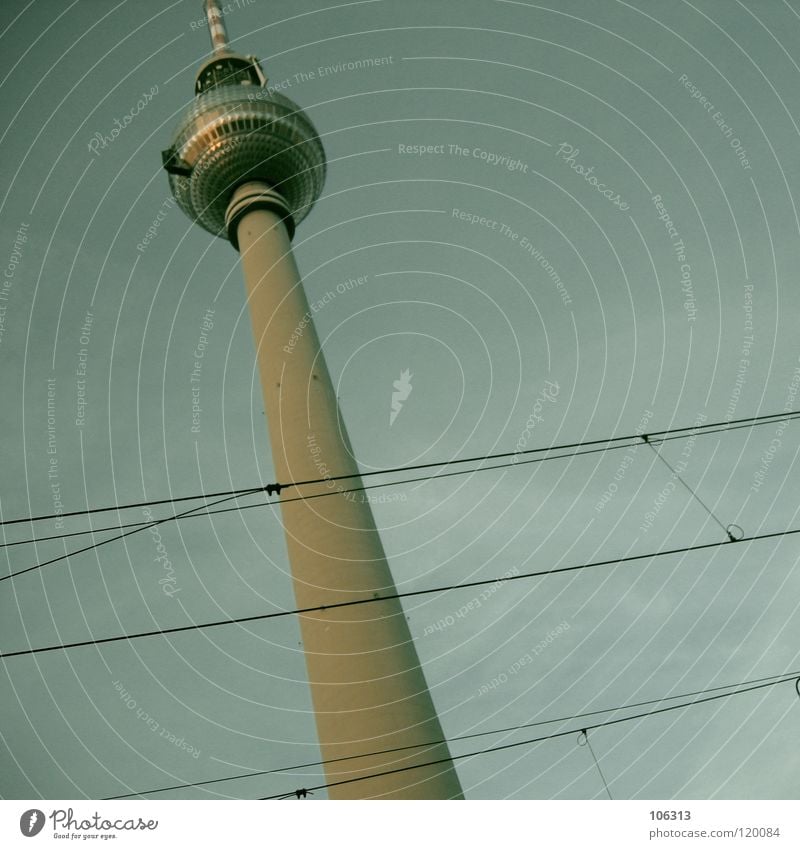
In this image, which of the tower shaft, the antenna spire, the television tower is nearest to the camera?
the tower shaft

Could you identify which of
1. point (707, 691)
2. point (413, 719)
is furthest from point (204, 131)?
point (707, 691)

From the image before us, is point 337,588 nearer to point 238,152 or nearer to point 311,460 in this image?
point 311,460

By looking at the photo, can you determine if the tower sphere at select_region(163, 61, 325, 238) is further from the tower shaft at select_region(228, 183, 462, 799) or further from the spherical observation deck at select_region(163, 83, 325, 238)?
the tower shaft at select_region(228, 183, 462, 799)

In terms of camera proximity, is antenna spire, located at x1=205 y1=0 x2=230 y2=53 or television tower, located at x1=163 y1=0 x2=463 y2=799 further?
antenna spire, located at x1=205 y1=0 x2=230 y2=53

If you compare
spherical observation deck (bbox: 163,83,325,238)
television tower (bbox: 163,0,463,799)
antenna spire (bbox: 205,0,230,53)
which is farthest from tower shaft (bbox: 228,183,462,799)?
antenna spire (bbox: 205,0,230,53)
